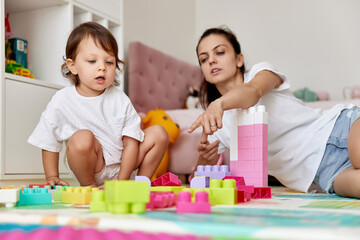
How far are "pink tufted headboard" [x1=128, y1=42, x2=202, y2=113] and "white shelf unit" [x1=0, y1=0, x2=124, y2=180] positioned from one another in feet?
1.43

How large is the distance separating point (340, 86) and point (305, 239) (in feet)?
10.5

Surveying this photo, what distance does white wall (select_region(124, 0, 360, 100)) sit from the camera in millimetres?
3340

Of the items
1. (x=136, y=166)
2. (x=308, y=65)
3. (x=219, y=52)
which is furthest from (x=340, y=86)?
(x=136, y=166)

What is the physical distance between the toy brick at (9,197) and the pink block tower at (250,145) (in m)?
0.64

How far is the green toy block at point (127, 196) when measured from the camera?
1.90 feet

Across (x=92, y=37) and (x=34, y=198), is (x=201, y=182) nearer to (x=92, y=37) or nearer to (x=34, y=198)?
(x=34, y=198)

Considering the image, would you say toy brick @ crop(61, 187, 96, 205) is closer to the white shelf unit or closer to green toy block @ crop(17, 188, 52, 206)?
green toy block @ crop(17, 188, 52, 206)

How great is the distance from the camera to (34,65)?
198 cm

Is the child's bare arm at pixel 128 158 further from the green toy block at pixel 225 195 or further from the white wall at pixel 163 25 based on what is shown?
the white wall at pixel 163 25

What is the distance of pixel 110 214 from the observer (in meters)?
0.60

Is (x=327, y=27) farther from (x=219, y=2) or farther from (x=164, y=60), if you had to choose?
(x=164, y=60)

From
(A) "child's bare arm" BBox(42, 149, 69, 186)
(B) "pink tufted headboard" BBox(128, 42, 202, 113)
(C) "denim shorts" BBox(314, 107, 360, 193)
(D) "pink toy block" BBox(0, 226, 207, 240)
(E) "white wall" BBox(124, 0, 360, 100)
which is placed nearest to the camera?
(D) "pink toy block" BBox(0, 226, 207, 240)

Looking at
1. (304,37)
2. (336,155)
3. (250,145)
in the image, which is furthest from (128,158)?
(304,37)

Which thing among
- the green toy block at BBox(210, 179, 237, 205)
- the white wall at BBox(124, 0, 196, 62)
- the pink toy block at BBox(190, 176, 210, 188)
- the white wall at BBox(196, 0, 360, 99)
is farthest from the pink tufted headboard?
the green toy block at BBox(210, 179, 237, 205)
